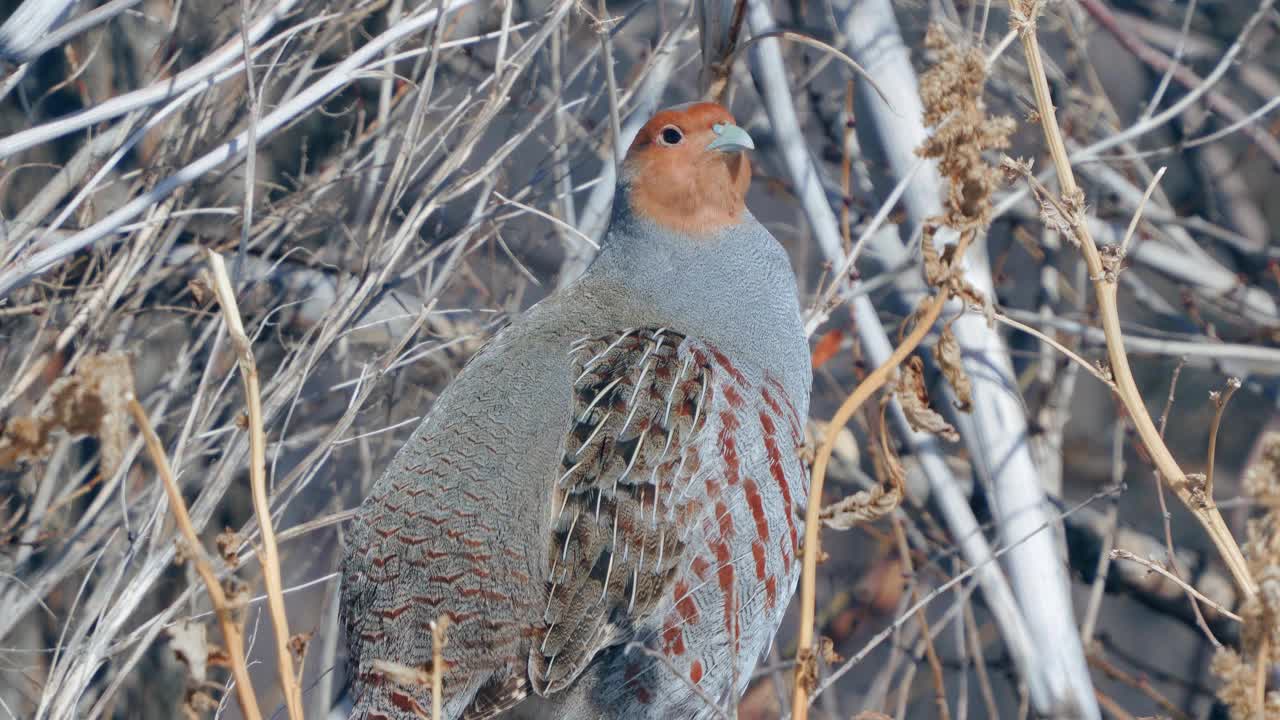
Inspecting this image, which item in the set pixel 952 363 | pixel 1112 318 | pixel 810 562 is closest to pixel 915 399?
pixel 952 363

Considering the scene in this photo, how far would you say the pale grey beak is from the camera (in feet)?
9.27

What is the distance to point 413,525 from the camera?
2.42 m

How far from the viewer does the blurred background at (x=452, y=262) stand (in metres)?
2.67

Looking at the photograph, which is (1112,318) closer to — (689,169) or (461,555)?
(461,555)

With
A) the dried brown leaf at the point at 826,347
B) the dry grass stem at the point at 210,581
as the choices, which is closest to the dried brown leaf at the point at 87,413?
the dry grass stem at the point at 210,581

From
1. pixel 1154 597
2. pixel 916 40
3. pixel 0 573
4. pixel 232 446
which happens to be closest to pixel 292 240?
pixel 232 446

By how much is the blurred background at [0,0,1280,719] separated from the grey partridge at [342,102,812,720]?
0.83ft

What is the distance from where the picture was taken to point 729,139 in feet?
9.31

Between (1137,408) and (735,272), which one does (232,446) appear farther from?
(1137,408)

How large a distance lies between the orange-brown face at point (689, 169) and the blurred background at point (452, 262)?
154mm

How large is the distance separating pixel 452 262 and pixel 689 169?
62 centimetres

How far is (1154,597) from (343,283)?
2.63 meters

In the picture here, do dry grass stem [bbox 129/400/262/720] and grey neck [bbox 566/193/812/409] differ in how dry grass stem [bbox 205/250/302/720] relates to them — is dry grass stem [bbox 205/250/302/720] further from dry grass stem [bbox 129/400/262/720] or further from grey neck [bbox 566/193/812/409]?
grey neck [bbox 566/193/812/409]

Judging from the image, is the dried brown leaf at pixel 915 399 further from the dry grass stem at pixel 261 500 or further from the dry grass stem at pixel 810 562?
the dry grass stem at pixel 261 500
